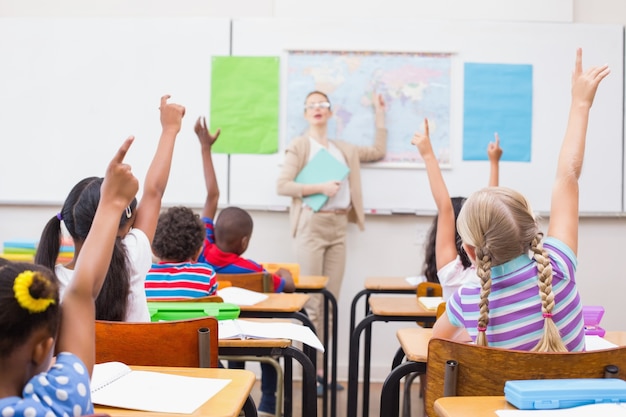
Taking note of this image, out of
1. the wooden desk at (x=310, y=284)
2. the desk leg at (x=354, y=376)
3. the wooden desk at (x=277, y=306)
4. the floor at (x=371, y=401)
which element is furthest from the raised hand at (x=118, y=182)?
the floor at (x=371, y=401)

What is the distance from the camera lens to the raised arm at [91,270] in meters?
1.18

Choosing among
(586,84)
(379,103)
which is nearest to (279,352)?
(586,84)

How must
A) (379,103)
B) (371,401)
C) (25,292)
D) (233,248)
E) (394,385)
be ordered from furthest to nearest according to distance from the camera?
(379,103) < (371,401) < (233,248) < (394,385) < (25,292)

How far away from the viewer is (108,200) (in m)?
1.27

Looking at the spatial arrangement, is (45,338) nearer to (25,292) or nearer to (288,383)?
(25,292)

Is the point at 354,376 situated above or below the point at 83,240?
below

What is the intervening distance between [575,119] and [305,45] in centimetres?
291

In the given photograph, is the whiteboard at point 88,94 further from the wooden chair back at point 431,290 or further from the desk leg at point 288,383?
the desk leg at point 288,383

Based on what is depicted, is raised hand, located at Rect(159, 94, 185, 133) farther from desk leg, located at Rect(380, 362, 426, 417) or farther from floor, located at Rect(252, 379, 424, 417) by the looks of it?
floor, located at Rect(252, 379, 424, 417)

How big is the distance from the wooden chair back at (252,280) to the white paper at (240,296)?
12 cm

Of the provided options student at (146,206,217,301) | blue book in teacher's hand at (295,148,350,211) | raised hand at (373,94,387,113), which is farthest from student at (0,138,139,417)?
raised hand at (373,94,387,113)

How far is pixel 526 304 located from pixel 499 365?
252mm

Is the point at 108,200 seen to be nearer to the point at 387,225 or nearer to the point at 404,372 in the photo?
the point at 404,372

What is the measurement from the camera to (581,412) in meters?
1.27
